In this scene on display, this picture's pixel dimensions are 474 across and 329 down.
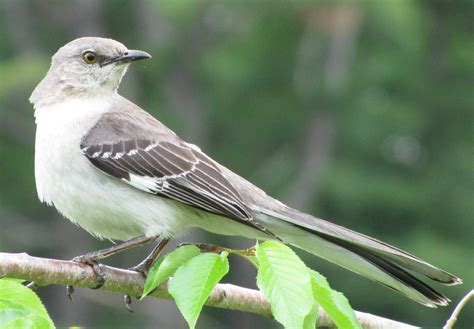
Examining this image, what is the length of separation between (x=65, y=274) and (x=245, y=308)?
0.82 m

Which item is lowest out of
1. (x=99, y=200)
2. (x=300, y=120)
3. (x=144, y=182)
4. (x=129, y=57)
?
(x=300, y=120)

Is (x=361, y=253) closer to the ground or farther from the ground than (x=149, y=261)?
farther from the ground

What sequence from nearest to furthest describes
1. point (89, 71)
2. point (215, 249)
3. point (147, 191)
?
point (215, 249)
point (147, 191)
point (89, 71)

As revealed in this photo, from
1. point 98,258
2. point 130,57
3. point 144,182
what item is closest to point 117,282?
point 98,258

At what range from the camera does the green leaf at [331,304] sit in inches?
164

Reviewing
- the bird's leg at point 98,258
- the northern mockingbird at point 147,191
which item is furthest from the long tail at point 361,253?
the bird's leg at point 98,258

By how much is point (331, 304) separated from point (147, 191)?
1.94 m

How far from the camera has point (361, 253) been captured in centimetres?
543

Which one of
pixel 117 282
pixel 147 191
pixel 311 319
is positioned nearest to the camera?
pixel 311 319

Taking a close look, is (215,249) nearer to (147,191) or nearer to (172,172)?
(147,191)

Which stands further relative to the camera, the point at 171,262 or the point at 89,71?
the point at 89,71

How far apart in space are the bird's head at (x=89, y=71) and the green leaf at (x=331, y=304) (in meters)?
2.69

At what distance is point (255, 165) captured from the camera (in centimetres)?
2662

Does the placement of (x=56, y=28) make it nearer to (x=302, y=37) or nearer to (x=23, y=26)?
(x=23, y=26)
